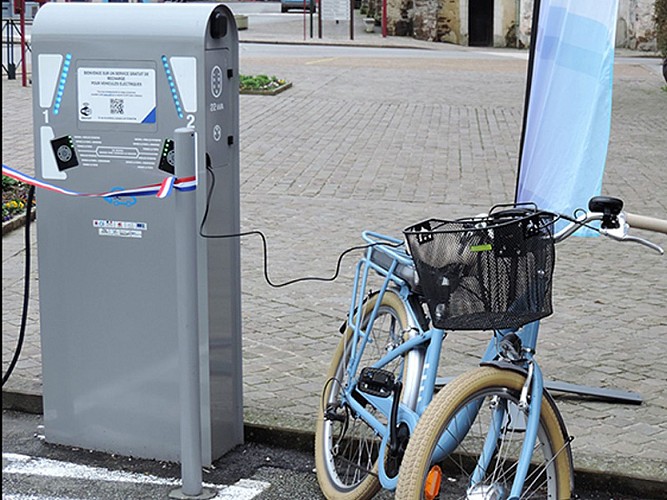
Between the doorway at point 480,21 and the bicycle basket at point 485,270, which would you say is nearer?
the bicycle basket at point 485,270

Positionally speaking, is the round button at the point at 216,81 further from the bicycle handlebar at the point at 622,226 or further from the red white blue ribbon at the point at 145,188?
the bicycle handlebar at the point at 622,226

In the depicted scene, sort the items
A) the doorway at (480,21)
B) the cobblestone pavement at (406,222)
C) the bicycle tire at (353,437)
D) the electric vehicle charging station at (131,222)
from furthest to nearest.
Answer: the doorway at (480,21) → the cobblestone pavement at (406,222) → the electric vehicle charging station at (131,222) → the bicycle tire at (353,437)

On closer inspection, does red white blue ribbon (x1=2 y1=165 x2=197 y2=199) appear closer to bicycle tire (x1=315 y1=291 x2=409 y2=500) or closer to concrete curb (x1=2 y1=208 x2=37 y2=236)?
bicycle tire (x1=315 y1=291 x2=409 y2=500)

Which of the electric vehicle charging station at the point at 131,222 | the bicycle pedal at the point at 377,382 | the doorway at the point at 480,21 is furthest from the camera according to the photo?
the doorway at the point at 480,21

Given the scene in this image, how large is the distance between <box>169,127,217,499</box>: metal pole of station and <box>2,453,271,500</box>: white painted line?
11 centimetres

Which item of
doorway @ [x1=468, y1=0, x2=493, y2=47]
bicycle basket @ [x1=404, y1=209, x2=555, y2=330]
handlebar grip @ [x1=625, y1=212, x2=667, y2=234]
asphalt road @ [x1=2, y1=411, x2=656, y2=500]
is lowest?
asphalt road @ [x1=2, y1=411, x2=656, y2=500]

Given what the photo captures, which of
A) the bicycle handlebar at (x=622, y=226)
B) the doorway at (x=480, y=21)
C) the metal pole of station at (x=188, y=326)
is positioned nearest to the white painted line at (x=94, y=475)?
the metal pole of station at (x=188, y=326)

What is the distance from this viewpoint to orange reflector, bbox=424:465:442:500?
10.8 feet

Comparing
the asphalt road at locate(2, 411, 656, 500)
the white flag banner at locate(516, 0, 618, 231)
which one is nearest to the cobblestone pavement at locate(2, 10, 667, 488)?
the asphalt road at locate(2, 411, 656, 500)

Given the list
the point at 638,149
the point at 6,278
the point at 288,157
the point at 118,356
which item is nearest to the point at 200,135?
the point at 118,356

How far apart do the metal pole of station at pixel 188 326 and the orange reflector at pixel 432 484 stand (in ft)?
3.38

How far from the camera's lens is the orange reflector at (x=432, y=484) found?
3.29 meters

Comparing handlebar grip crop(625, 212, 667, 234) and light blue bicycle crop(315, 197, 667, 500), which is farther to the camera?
handlebar grip crop(625, 212, 667, 234)

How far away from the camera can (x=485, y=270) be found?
10.7 ft
